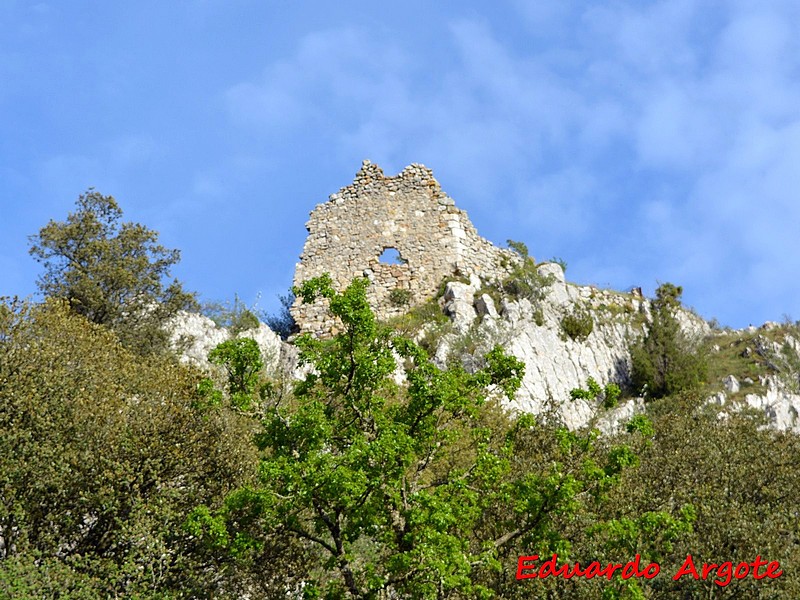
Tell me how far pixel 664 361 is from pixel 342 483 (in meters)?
21.9

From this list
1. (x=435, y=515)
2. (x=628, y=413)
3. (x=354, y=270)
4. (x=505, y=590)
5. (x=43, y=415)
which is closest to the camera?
(x=435, y=515)

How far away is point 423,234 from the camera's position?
111 ft

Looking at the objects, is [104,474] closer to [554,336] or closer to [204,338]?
[204,338]

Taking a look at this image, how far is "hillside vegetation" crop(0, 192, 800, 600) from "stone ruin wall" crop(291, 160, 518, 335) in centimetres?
883

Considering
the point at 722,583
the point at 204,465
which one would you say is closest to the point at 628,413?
the point at 722,583

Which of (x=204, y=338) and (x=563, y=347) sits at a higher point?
(x=563, y=347)

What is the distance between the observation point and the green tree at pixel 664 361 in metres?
32.2

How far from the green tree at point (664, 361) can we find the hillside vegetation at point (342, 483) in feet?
20.8

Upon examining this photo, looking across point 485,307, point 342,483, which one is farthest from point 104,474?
point 485,307

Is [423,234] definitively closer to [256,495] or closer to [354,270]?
[354,270]

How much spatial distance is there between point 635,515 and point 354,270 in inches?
658

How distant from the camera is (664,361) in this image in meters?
32.9

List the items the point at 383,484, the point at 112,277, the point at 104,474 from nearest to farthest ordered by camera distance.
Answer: the point at 383,484
the point at 104,474
the point at 112,277

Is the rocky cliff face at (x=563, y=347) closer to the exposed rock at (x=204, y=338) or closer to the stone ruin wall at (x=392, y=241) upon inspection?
the exposed rock at (x=204, y=338)
